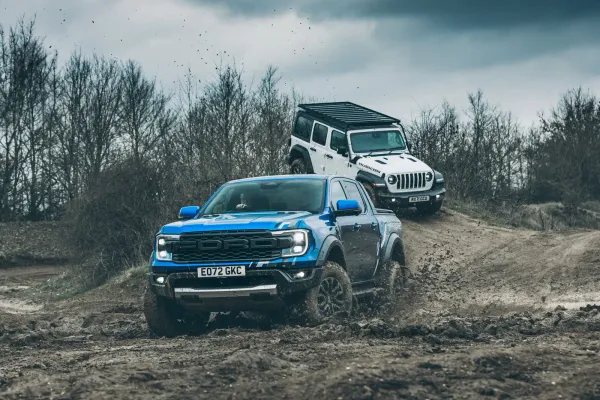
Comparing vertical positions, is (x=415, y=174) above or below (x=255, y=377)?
above

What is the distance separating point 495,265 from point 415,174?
19.0ft

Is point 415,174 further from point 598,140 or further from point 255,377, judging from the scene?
point 598,140

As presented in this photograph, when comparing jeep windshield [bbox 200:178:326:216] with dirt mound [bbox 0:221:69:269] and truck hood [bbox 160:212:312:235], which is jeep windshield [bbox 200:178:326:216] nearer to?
truck hood [bbox 160:212:312:235]

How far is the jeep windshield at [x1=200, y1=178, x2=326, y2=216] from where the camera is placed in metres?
12.6

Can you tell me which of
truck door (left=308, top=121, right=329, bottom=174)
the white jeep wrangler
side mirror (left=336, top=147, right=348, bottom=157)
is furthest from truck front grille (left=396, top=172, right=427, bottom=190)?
truck door (left=308, top=121, right=329, bottom=174)

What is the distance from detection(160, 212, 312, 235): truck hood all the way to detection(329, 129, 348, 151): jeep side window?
13.2m

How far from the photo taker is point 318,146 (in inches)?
1034

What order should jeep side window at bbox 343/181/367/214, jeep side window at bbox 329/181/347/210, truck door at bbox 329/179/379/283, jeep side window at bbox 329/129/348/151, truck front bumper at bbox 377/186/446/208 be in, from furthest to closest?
jeep side window at bbox 329/129/348/151, truck front bumper at bbox 377/186/446/208, jeep side window at bbox 343/181/367/214, jeep side window at bbox 329/181/347/210, truck door at bbox 329/179/379/283

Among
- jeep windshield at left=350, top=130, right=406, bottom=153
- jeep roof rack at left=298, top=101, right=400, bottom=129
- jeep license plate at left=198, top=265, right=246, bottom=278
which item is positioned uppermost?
jeep roof rack at left=298, top=101, right=400, bottom=129

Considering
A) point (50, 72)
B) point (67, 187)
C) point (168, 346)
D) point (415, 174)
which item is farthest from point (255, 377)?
point (50, 72)

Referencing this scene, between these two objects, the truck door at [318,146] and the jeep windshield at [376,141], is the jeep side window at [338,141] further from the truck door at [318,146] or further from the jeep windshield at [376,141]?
the truck door at [318,146]

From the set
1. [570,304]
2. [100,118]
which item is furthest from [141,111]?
[570,304]

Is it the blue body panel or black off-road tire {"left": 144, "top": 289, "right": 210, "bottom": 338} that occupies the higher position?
the blue body panel

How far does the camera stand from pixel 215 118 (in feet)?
154
